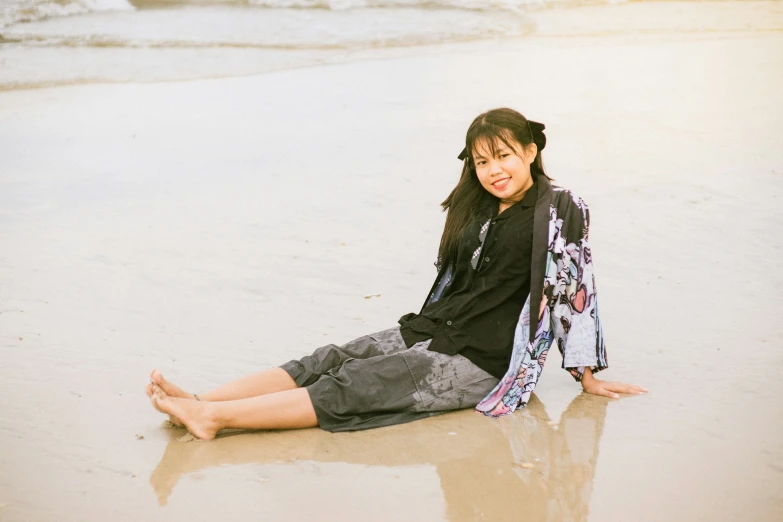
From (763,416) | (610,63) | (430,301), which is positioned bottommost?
(763,416)

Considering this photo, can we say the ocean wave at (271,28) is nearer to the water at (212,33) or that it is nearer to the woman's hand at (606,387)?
the water at (212,33)

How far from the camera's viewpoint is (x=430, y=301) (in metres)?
3.92

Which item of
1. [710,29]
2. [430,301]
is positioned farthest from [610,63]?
[430,301]

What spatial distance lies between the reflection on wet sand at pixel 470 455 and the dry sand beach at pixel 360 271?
1 centimetres

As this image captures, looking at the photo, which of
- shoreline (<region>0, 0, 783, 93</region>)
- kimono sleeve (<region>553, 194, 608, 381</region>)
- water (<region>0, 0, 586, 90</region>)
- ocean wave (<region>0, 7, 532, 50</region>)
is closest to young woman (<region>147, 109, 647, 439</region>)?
kimono sleeve (<region>553, 194, 608, 381</region>)

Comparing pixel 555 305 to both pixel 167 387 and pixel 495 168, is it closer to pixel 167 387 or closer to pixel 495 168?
pixel 495 168

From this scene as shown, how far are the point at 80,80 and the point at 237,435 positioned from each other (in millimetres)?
7156

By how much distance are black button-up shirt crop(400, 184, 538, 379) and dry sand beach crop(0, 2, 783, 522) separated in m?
0.26

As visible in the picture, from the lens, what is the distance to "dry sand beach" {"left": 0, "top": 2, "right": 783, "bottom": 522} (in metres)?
3.07

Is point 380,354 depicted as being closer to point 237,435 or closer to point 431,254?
point 237,435

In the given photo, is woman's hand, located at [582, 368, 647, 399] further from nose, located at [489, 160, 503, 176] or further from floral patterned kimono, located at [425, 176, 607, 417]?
nose, located at [489, 160, 503, 176]

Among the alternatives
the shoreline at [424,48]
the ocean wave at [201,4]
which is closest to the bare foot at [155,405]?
the shoreline at [424,48]

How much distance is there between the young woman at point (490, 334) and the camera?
138 inches

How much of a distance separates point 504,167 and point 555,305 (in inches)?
22.0
